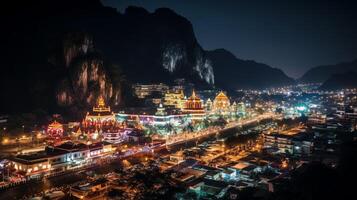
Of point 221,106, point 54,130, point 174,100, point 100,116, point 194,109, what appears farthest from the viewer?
point 174,100

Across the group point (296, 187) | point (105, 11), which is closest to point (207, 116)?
point (296, 187)

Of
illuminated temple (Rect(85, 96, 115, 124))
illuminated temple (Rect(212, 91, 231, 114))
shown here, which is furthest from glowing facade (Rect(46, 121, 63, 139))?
illuminated temple (Rect(212, 91, 231, 114))

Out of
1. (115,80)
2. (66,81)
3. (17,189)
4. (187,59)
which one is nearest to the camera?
(17,189)

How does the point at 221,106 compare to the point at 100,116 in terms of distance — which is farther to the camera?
the point at 221,106

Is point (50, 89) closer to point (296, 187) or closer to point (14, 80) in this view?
point (14, 80)

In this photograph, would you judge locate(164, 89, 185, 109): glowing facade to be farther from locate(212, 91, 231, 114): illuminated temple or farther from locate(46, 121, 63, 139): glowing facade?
locate(46, 121, 63, 139): glowing facade

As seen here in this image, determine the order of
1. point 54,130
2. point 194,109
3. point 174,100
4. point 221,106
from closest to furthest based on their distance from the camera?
point 54,130 → point 194,109 → point 221,106 → point 174,100

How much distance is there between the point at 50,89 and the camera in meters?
54.1

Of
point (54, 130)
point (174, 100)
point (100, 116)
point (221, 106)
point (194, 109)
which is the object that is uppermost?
point (174, 100)

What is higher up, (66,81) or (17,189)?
(66,81)

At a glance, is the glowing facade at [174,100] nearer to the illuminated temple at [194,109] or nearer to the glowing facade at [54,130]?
the illuminated temple at [194,109]

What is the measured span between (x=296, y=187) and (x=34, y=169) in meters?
20.3

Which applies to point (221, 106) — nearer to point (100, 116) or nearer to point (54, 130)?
point (100, 116)

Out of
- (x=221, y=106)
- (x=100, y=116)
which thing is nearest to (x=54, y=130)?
(x=100, y=116)
